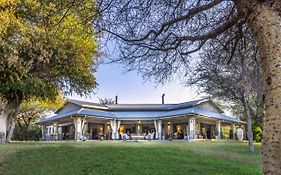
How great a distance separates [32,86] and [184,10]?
568 inches

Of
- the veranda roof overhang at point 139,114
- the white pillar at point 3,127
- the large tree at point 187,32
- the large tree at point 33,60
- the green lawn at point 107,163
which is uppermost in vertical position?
the large tree at point 33,60

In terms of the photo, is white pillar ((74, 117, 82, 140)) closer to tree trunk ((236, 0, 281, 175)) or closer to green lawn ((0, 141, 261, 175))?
green lawn ((0, 141, 261, 175))

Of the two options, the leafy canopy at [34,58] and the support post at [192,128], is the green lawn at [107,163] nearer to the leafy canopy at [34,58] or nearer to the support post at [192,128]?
the leafy canopy at [34,58]

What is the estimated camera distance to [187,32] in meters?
6.84

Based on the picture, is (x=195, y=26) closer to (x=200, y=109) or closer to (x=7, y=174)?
(x=7, y=174)

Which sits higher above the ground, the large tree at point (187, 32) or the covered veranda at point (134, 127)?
the large tree at point (187, 32)

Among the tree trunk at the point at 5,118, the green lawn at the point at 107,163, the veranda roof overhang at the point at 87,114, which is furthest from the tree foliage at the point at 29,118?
the green lawn at the point at 107,163

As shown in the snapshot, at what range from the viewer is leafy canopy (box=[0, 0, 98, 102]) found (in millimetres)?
16609

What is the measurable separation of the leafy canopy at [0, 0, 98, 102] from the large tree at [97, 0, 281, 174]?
8670 mm

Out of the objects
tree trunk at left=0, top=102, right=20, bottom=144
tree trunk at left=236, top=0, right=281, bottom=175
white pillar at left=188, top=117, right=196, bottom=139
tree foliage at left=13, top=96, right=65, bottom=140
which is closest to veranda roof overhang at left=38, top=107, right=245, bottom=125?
white pillar at left=188, top=117, right=196, bottom=139

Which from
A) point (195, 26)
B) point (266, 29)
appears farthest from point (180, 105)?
point (266, 29)

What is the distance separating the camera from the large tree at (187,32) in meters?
3.14

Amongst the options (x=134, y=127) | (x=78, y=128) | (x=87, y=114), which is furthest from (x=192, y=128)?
(x=78, y=128)

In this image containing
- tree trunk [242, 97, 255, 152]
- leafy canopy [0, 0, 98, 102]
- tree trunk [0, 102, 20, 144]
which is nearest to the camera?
leafy canopy [0, 0, 98, 102]
